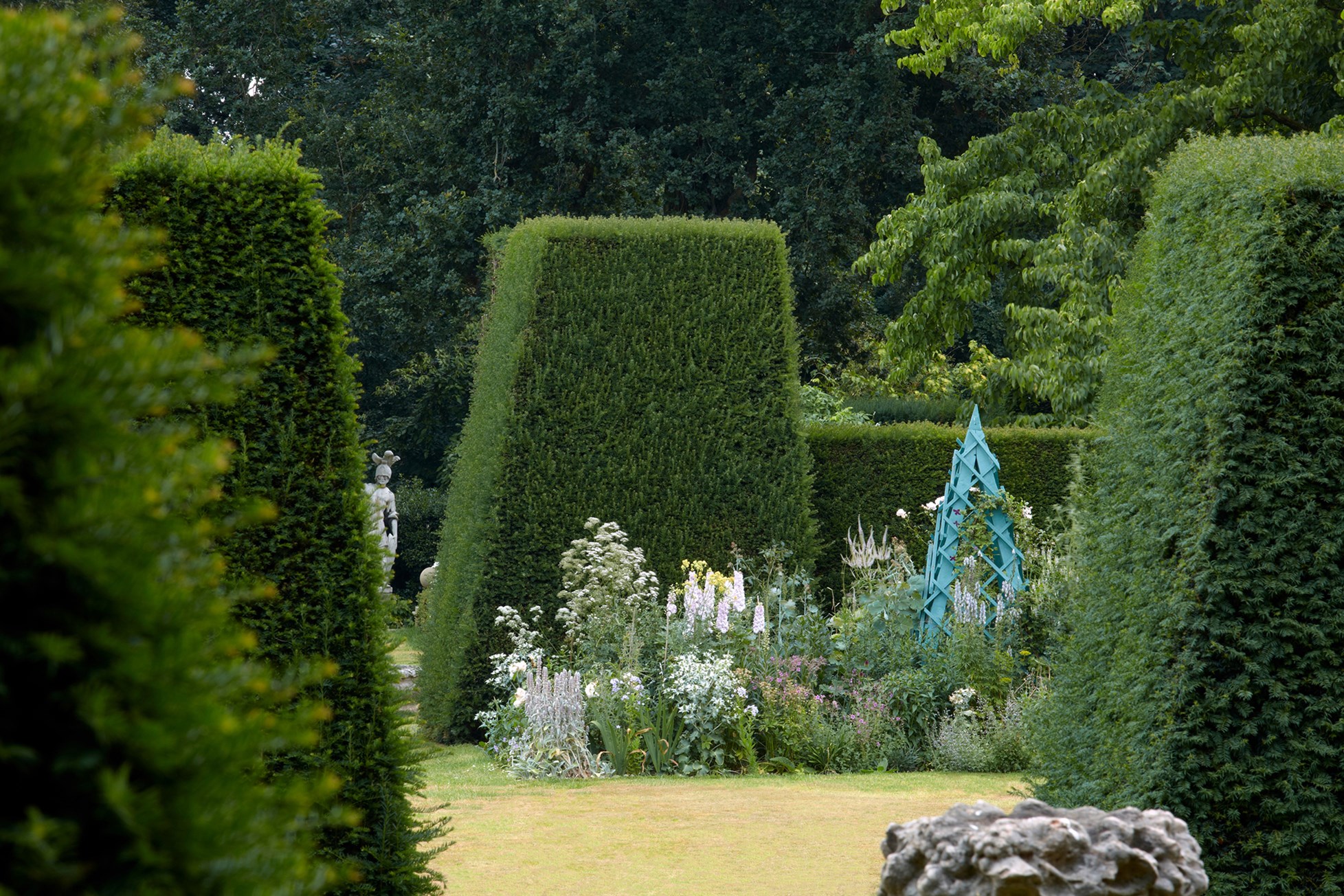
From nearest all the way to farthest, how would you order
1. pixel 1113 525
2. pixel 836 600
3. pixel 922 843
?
pixel 922 843, pixel 1113 525, pixel 836 600

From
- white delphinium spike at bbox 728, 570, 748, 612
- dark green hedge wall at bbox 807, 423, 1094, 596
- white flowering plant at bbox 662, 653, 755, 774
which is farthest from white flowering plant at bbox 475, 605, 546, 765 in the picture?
dark green hedge wall at bbox 807, 423, 1094, 596

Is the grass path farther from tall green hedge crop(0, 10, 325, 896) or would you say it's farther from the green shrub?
the green shrub

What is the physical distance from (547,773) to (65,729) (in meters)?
6.32

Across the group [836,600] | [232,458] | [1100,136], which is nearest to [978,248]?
[1100,136]

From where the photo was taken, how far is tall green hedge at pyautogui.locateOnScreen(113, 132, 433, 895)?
398 centimetres

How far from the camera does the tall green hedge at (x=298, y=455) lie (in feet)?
13.1

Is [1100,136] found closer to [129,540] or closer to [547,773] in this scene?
[547,773]

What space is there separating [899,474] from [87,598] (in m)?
9.21

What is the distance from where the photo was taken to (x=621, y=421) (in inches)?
351

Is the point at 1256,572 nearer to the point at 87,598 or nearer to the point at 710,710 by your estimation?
the point at 87,598

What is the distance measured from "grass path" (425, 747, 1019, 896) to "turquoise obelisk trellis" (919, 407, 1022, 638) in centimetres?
141

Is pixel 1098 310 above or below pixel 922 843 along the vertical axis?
above

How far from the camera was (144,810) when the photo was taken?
3.88ft

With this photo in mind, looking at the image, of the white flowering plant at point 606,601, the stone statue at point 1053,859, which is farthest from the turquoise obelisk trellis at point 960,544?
the stone statue at point 1053,859
